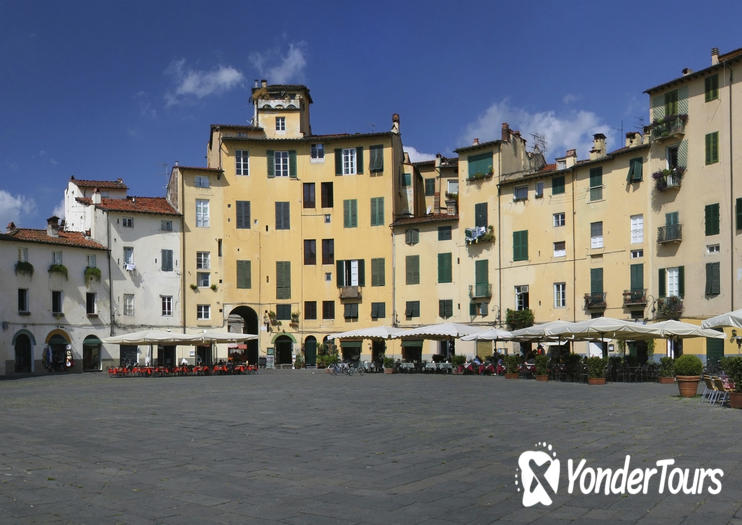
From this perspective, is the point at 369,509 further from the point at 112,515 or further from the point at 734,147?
the point at 734,147

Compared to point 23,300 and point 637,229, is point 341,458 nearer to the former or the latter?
point 637,229

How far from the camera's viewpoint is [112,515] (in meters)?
8.00

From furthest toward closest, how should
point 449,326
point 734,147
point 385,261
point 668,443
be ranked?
1. point 385,261
2. point 449,326
3. point 734,147
4. point 668,443

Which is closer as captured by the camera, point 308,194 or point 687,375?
point 687,375

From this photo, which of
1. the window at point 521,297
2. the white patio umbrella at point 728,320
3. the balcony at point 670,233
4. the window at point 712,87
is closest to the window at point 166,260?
the window at point 521,297

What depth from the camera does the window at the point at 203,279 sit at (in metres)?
59.7

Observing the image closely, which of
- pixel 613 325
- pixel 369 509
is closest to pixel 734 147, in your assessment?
pixel 613 325

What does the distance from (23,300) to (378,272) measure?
81.4 feet

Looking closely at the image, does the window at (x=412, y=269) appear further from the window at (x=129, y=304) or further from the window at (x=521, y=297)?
the window at (x=129, y=304)

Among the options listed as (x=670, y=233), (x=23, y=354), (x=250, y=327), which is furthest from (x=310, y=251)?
(x=670, y=233)

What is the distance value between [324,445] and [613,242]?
37.6m

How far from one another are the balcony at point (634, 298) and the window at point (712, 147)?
8166mm

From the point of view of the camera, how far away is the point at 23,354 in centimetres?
5250

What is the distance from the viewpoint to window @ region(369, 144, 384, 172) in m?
60.0
